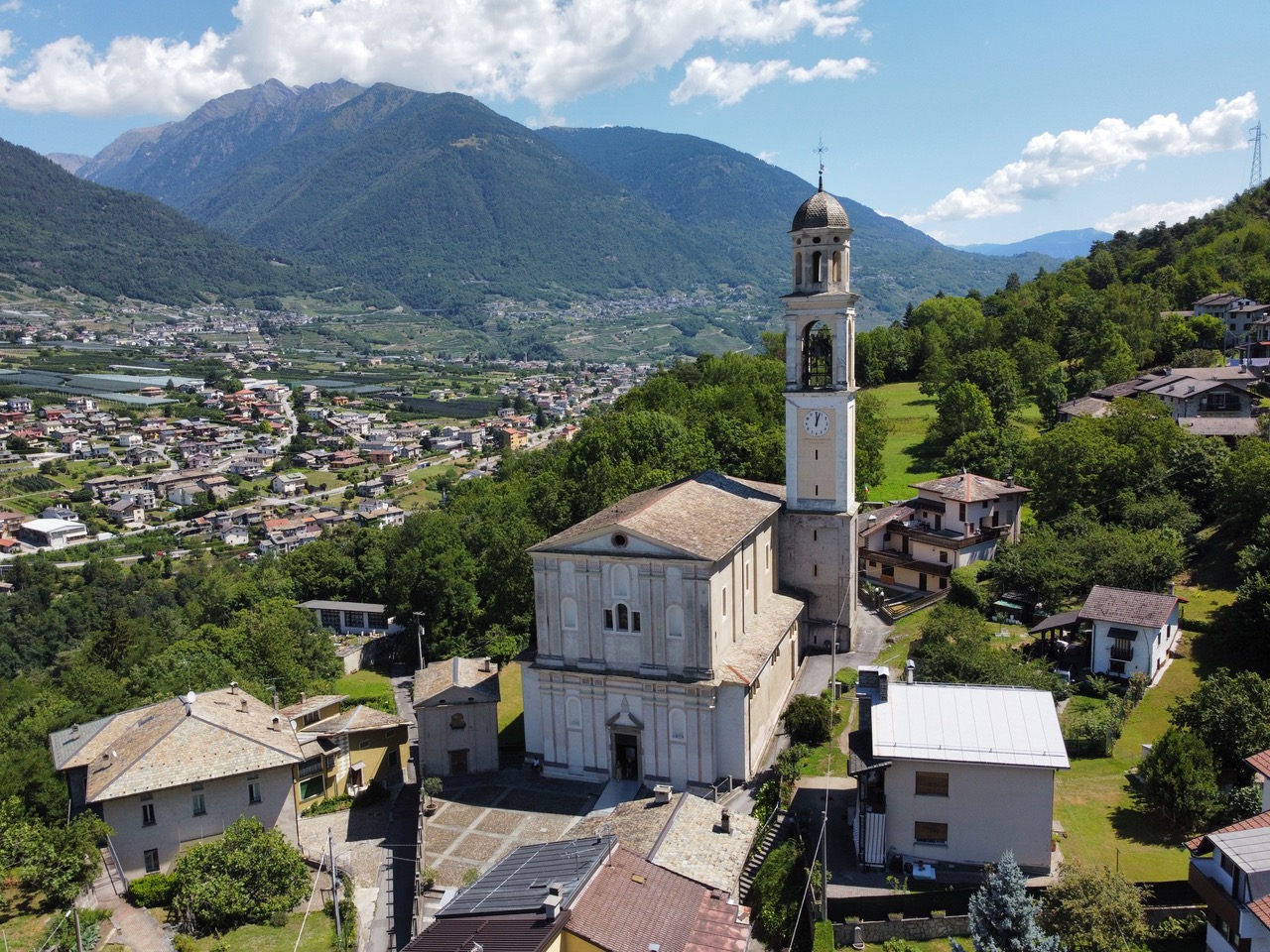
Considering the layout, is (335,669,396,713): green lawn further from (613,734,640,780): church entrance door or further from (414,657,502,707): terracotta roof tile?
(613,734,640,780): church entrance door

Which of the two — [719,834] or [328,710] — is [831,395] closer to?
[719,834]

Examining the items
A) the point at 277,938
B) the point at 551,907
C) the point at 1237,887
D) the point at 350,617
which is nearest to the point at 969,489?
the point at 1237,887

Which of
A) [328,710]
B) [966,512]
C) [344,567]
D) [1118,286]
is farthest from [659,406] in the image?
[1118,286]

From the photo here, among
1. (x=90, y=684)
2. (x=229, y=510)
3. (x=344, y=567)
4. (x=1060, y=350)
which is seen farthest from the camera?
(x=229, y=510)

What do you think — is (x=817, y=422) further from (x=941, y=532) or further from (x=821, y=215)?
(x=941, y=532)

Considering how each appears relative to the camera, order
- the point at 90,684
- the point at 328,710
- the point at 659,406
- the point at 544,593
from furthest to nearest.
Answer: the point at 659,406, the point at 90,684, the point at 328,710, the point at 544,593

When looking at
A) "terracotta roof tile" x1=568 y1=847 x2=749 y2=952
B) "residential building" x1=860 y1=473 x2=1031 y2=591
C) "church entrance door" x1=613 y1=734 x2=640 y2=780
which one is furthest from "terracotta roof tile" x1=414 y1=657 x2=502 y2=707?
"residential building" x1=860 y1=473 x2=1031 y2=591
